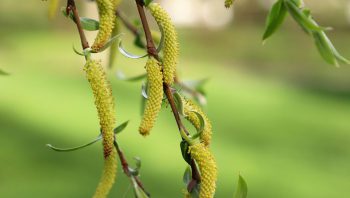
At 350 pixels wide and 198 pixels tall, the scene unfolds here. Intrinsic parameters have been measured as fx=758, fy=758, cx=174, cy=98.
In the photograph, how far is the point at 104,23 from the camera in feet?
2.45

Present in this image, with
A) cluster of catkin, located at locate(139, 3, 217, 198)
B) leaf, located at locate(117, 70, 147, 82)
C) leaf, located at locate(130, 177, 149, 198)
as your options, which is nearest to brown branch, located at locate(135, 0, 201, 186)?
cluster of catkin, located at locate(139, 3, 217, 198)

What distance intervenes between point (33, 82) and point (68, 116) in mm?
2529

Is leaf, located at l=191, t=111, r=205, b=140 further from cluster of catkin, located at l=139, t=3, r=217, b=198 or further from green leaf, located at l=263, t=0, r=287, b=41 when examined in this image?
green leaf, located at l=263, t=0, r=287, b=41

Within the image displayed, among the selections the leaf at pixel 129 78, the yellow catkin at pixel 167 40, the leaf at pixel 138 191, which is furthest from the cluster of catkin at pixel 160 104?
the leaf at pixel 129 78

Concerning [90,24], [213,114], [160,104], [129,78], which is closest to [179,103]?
[160,104]

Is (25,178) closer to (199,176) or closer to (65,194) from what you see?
(65,194)

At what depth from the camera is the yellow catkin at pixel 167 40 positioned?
2.39ft

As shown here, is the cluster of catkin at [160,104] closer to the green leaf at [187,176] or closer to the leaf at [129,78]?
the green leaf at [187,176]

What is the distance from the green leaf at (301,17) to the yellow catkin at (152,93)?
18cm

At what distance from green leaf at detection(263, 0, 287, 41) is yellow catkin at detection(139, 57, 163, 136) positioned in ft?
0.62

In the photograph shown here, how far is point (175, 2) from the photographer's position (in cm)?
2053

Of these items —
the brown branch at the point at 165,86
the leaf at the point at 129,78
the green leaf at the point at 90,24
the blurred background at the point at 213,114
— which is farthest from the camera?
the blurred background at the point at 213,114

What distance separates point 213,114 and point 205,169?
26.8ft

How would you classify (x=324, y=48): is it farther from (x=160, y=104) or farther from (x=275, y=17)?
(x=160, y=104)
